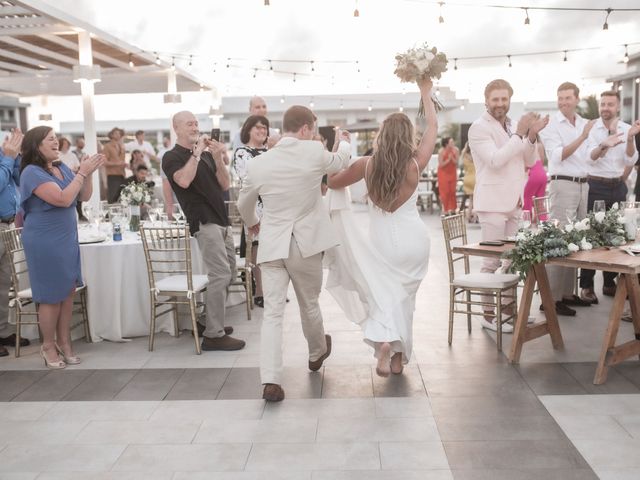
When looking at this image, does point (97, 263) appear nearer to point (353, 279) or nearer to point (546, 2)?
point (353, 279)

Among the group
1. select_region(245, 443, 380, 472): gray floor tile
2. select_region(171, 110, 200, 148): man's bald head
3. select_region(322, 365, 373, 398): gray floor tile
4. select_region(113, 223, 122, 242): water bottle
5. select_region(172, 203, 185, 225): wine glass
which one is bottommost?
select_region(322, 365, 373, 398): gray floor tile

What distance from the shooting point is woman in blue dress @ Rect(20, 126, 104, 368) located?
466cm

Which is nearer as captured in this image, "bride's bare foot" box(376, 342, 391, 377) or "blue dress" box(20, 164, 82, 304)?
"bride's bare foot" box(376, 342, 391, 377)

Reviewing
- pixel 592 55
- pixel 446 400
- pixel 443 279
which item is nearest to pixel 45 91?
pixel 592 55

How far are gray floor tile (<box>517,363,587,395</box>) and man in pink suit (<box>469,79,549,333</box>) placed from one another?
0.94m

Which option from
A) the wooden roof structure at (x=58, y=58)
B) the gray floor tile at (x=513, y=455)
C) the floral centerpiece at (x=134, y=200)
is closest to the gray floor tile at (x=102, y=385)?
the floral centerpiece at (x=134, y=200)

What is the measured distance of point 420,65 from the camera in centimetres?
445

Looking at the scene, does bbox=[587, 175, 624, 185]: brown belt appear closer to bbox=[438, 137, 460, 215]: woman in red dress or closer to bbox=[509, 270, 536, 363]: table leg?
bbox=[509, 270, 536, 363]: table leg

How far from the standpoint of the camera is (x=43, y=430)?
374 centimetres

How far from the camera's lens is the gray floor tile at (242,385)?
13.8 feet

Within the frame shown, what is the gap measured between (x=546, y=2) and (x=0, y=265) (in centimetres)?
901

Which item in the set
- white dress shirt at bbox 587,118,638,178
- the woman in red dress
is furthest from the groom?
the woman in red dress

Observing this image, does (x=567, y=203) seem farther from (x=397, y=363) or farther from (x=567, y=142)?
(x=397, y=363)

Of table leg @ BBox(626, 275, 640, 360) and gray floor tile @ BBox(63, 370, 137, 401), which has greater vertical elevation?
table leg @ BBox(626, 275, 640, 360)
